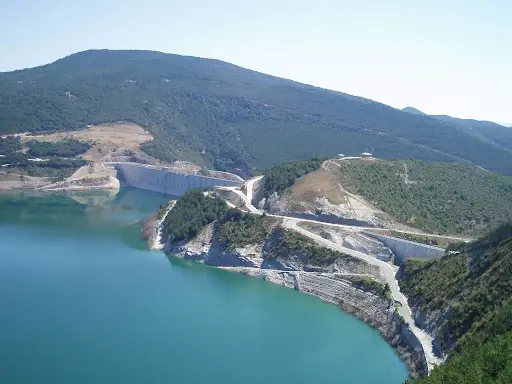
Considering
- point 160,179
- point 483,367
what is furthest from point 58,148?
point 483,367

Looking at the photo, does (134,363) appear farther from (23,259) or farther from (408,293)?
(23,259)

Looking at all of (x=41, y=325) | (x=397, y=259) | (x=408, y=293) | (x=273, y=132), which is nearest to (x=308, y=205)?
Result: (x=397, y=259)

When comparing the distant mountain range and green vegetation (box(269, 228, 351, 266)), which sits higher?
green vegetation (box(269, 228, 351, 266))

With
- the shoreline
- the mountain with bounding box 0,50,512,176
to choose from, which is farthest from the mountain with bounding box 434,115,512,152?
the shoreline

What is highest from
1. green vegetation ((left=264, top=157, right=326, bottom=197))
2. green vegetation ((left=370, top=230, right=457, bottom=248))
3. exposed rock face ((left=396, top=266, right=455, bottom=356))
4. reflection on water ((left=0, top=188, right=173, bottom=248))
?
green vegetation ((left=264, top=157, right=326, bottom=197))

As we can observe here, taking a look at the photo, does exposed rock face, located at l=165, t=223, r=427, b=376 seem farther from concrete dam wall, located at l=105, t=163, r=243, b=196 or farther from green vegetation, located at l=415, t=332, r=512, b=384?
concrete dam wall, located at l=105, t=163, r=243, b=196
